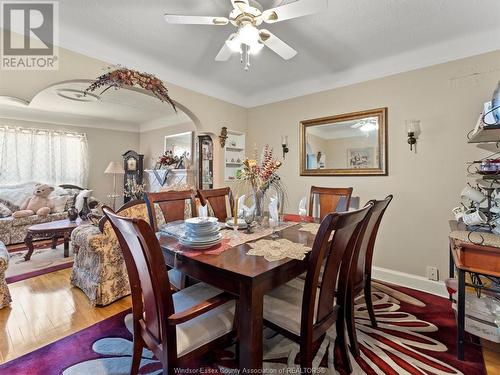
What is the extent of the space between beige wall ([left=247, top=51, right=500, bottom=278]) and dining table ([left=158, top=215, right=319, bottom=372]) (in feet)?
5.92

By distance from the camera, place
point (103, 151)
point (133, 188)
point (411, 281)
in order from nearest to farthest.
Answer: point (411, 281), point (133, 188), point (103, 151)

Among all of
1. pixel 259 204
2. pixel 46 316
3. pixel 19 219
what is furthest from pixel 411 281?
pixel 19 219

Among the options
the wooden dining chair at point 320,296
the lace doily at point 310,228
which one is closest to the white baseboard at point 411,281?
the lace doily at point 310,228

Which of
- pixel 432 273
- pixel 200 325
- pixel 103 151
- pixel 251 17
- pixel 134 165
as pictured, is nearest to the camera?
pixel 200 325

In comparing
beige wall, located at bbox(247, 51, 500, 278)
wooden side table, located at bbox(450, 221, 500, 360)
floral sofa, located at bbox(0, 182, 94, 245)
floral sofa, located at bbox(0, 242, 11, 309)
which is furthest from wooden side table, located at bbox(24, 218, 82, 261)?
wooden side table, located at bbox(450, 221, 500, 360)

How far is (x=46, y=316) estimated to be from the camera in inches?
83.2

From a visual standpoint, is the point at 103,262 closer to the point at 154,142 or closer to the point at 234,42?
the point at 234,42

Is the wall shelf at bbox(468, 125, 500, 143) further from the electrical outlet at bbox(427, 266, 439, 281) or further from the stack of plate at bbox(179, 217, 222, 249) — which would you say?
the stack of plate at bbox(179, 217, 222, 249)

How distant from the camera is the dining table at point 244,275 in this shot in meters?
1.09

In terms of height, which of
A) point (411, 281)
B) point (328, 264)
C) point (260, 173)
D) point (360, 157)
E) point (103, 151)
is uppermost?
point (103, 151)

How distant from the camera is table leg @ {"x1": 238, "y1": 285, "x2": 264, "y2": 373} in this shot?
1.09 m

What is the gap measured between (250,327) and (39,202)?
5.39 meters

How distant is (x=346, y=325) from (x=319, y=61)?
2680mm

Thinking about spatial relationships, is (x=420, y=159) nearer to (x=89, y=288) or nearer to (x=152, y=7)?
(x=152, y=7)
